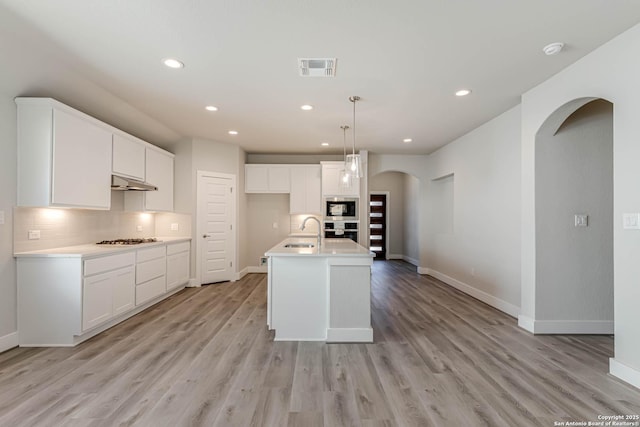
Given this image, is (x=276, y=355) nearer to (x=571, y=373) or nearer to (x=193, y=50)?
(x=571, y=373)

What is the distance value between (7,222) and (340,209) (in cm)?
464

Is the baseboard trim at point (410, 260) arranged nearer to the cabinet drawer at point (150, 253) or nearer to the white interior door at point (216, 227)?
the white interior door at point (216, 227)

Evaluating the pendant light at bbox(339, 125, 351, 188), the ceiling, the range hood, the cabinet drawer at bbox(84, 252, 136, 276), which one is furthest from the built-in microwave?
the cabinet drawer at bbox(84, 252, 136, 276)

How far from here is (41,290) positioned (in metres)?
2.83

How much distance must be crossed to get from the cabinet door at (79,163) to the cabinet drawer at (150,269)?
0.85 metres

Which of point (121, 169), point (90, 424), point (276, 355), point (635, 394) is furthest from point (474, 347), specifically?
point (121, 169)

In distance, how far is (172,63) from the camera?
270 cm

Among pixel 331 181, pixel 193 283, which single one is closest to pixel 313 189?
pixel 331 181

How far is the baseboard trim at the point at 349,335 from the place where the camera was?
296 cm

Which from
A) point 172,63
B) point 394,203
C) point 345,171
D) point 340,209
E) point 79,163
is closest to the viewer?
point 172,63

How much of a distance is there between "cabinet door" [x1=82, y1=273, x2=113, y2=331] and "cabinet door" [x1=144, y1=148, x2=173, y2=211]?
64.1 inches

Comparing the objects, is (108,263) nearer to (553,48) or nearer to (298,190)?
(298,190)

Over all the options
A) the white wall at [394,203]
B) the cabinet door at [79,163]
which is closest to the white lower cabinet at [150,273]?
the cabinet door at [79,163]

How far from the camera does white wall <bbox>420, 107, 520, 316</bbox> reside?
3805 mm
